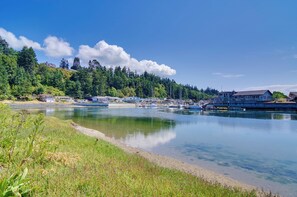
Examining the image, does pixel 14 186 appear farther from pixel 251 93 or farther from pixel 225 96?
pixel 225 96

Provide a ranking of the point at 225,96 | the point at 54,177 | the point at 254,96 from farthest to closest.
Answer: the point at 225,96, the point at 254,96, the point at 54,177

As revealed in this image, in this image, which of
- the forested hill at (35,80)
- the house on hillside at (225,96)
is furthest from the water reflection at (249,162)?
the house on hillside at (225,96)

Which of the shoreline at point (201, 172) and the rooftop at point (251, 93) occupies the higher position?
the rooftop at point (251, 93)

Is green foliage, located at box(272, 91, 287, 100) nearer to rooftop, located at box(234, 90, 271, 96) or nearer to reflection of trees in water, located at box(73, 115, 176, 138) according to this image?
rooftop, located at box(234, 90, 271, 96)

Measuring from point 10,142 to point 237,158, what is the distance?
2025cm

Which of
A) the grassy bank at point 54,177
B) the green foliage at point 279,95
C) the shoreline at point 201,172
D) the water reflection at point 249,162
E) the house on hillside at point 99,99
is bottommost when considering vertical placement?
the water reflection at point 249,162

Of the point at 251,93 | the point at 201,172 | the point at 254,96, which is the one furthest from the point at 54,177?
the point at 251,93

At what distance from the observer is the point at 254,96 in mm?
140875

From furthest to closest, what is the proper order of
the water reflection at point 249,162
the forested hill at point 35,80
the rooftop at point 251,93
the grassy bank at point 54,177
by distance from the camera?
the rooftop at point 251,93 < the forested hill at point 35,80 < the water reflection at point 249,162 < the grassy bank at point 54,177

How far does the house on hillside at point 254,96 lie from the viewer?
136250mm

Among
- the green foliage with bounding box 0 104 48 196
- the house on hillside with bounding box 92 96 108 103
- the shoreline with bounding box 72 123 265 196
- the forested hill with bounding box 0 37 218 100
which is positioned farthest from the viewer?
the house on hillside with bounding box 92 96 108 103

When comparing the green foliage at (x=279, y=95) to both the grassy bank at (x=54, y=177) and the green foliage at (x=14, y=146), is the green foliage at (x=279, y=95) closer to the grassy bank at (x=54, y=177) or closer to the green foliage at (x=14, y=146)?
the grassy bank at (x=54, y=177)

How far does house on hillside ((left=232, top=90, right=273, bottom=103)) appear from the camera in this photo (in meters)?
136

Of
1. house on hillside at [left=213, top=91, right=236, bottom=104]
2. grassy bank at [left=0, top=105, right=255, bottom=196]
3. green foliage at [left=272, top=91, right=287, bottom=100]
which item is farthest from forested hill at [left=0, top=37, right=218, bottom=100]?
green foliage at [left=272, top=91, right=287, bottom=100]
